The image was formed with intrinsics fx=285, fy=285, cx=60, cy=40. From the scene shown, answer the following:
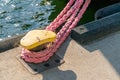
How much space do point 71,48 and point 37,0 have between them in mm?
3966

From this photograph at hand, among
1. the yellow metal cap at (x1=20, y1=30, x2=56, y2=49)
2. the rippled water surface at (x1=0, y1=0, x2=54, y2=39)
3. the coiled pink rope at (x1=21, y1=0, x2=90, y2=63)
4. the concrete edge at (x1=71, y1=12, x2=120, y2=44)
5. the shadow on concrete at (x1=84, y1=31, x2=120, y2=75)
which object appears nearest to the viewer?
the yellow metal cap at (x1=20, y1=30, x2=56, y2=49)

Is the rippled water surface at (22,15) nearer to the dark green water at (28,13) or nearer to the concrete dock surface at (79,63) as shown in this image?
the dark green water at (28,13)

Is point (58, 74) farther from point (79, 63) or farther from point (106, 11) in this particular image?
point (106, 11)

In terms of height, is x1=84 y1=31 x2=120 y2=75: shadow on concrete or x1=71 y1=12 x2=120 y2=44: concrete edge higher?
x1=71 y1=12 x2=120 y2=44: concrete edge

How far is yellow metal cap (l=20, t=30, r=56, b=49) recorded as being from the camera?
332cm

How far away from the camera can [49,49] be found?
3594 mm

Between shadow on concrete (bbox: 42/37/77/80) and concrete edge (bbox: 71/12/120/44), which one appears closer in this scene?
shadow on concrete (bbox: 42/37/77/80)

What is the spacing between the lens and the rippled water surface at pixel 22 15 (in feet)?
20.8

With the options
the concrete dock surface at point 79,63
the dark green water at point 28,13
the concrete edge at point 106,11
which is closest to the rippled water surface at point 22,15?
the dark green water at point 28,13

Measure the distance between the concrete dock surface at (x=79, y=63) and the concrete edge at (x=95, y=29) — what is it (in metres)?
0.07

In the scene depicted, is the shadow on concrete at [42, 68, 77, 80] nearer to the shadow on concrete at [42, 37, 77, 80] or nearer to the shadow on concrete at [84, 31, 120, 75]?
the shadow on concrete at [42, 37, 77, 80]

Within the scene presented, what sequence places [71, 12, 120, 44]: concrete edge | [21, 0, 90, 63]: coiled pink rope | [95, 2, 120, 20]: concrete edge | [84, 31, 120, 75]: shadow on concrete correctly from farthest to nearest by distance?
[95, 2, 120, 20]: concrete edge → [71, 12, 120, 44]: concrete edge → [84, 31, 120, 75]: shadow on concrete → [21, 0, 90, 63]: coiled pink rope

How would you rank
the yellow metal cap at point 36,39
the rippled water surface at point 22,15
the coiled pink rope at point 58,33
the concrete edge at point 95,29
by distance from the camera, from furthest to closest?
the rippled water surface at point 22,15, the concrete edge at point 95,29, the coiled pink rope at point 58,33, the yellow metal cap at point 36,39

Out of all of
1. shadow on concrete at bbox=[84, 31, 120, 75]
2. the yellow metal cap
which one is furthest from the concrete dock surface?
the yellow metal cap
